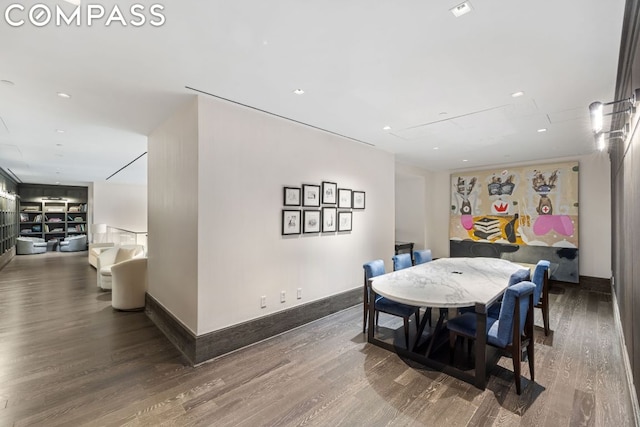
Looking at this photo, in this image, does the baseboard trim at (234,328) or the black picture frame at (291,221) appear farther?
the black picture frame at (291,221)

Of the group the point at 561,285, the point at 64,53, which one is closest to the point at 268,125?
the point at 64,53

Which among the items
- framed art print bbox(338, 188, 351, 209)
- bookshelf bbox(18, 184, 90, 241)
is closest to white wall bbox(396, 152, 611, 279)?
framed art print bbox(338, 188, 351, 209)

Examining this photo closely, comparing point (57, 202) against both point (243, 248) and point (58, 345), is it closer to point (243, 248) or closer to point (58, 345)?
point (58, 345)

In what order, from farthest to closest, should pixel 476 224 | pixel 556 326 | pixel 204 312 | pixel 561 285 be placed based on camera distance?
pixel 476 224 → pixel 561 285 → pixel 556 326 → pixel 204 312

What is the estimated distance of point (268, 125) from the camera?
11.3ft

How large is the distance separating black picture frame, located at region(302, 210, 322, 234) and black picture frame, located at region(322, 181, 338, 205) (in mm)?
238

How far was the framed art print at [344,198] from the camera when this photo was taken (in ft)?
14.4

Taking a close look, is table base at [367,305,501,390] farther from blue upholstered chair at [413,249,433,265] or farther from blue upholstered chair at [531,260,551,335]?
blue upholstered chair at [413,249,433,265]

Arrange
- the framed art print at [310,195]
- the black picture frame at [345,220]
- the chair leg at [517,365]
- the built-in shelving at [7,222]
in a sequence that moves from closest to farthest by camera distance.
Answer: the chair leg at [517,365], the framed art print at [310,195], the black picture frame at [345,220], the built-in shelving at [7,222]

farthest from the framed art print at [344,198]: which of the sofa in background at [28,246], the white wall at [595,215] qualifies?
the sofa in background at [28,246]

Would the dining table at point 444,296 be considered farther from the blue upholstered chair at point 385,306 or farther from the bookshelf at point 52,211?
the bookshelf at point 52,211

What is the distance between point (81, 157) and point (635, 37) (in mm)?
7958

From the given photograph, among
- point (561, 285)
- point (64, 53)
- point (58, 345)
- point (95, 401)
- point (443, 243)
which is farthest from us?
point (443, 243)

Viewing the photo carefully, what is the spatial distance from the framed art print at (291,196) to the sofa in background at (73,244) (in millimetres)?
11729
